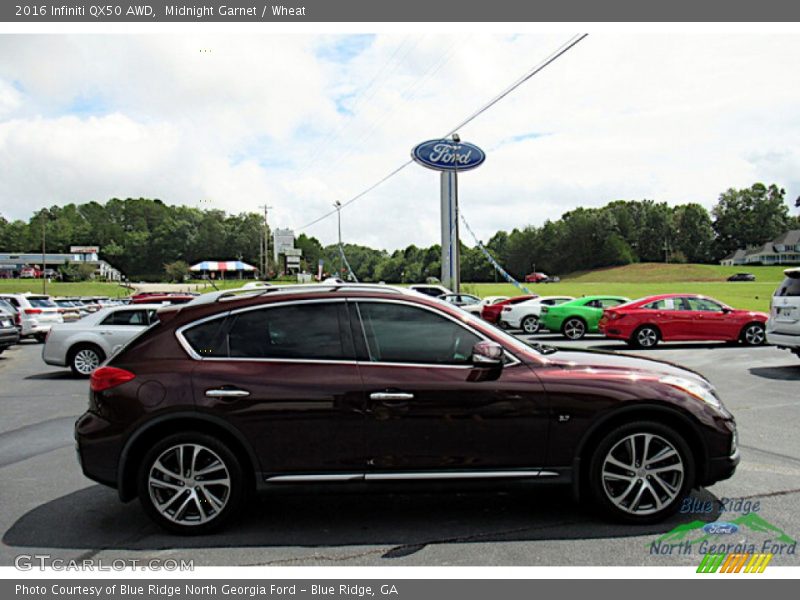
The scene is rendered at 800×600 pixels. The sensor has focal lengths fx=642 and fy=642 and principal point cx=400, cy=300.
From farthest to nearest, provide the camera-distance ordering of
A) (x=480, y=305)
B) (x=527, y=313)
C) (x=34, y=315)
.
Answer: (x=480, y=305) → (x=527, y=313) → (x=34, y=315)

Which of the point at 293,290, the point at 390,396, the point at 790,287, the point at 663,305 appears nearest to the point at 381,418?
the point at 390,396

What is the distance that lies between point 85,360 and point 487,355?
1112 cm

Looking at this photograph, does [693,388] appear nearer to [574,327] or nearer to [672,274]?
[574,327]

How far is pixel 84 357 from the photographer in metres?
13.0

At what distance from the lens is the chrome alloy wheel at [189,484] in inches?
175

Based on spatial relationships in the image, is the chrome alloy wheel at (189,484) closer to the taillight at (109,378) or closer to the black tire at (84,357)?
the taillight at (109,378)

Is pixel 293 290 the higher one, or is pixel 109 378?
pixel 293 290

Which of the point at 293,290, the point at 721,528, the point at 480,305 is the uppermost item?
the point at 293,290

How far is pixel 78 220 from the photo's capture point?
152375mm

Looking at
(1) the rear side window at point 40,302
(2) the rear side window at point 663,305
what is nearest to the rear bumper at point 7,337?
(1) the rear side window at point 40,302

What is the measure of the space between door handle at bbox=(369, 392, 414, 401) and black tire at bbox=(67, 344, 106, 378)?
10.4 meters

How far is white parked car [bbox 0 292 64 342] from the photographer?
2206 centimetres

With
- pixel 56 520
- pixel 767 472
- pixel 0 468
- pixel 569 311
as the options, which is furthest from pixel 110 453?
pixel 569 311

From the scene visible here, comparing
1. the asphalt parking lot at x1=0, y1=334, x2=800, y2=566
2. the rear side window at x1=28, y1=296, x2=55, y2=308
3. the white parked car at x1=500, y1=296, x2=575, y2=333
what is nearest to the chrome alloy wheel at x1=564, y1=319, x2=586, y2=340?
the white parked car at x1=500, y1=296, x2=575, y2=333
